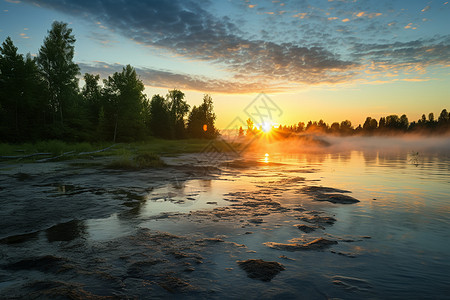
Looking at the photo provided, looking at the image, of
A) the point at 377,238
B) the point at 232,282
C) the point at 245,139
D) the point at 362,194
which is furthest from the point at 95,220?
the point at 245,139

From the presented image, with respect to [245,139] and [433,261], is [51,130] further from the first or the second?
[245,139]

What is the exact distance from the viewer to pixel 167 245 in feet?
18.8

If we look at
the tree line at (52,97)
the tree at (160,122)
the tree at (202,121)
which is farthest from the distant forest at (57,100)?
the tree at (202,121)

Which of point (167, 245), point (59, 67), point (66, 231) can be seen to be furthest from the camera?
point (59, 67)

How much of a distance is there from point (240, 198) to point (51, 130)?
4175 centimetres

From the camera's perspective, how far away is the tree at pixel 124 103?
5544cm

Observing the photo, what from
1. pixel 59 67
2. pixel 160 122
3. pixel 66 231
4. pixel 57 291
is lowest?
pixel 66 231

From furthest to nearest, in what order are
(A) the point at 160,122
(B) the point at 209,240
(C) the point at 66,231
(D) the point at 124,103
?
(A) the point at 160,122 → (D) the point at 124,103 → (C) the point at 66,231 → (B) the point at 209,240

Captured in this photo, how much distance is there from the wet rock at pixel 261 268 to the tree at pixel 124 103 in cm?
5470

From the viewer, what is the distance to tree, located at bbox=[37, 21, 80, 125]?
134 ft

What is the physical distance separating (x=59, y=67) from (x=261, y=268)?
48246 mm

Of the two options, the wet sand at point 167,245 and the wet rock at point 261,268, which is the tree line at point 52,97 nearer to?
the wet sand at point 167,245

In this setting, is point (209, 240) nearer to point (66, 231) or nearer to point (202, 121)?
point (66, 231)

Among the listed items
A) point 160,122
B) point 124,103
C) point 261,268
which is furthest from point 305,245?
point 160,122
